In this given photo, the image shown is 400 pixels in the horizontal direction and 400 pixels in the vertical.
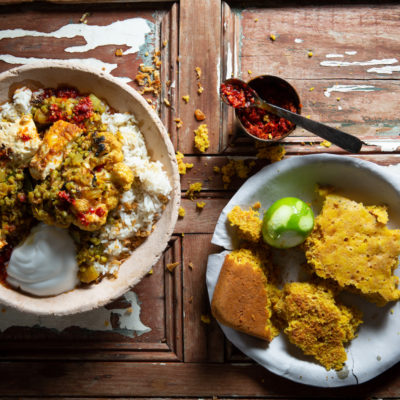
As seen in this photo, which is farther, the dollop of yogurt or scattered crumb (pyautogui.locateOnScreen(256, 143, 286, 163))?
scattered crumb (pyautogui.locateOnScreen(256, 143, 286, 163))

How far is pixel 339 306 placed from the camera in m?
1.91

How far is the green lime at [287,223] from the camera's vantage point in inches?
70.1

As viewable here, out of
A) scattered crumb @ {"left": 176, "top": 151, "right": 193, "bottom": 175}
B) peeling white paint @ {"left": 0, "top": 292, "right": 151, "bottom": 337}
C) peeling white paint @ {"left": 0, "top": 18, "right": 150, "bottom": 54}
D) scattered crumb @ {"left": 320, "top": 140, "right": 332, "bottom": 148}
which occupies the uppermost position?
peeling white paint @ {"left": 0, "top": 18, "right": 150, "bottom": 54}

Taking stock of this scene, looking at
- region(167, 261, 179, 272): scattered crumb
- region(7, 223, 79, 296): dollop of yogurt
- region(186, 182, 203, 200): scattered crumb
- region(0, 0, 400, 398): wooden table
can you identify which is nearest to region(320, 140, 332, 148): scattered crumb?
region(0, 0, 400, 398): wooden table

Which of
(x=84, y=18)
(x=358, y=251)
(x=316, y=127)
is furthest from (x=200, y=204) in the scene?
(x=84, y=18)

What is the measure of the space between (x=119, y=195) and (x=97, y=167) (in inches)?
6.6

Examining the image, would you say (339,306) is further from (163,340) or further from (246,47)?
(246,47)

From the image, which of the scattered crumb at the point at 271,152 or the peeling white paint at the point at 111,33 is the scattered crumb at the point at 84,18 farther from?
the scattered crumb at the point at 271,152

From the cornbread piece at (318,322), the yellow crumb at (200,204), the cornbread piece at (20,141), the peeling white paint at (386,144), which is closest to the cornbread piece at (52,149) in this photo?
the cornbread piece at (20,141)

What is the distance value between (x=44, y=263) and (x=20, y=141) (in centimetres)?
53

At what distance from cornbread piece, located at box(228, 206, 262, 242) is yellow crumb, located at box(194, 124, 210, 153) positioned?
1.18ft

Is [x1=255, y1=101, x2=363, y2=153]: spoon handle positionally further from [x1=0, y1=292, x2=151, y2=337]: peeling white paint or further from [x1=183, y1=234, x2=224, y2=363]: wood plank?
[x1=0, y1=292, x2=151, y2=337]: peeling white paint

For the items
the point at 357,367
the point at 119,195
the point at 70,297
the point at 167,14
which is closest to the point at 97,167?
the point at 119,195

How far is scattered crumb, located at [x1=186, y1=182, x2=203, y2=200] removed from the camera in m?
2.04
